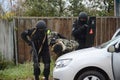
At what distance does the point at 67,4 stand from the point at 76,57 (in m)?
14.9

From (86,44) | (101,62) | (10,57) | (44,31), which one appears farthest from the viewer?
(10,57)

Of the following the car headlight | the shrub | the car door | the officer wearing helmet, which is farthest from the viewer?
the shrub

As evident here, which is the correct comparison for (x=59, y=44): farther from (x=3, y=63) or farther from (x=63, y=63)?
(x=3, y=63)

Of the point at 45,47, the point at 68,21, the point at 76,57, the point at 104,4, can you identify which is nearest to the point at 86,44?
the point at 45,47

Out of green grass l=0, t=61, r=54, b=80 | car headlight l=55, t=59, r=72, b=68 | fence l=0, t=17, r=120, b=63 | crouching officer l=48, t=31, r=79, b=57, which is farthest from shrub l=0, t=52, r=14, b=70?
car headlight l=55, t=59, r=72, b=68

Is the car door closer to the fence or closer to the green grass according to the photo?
the green grass

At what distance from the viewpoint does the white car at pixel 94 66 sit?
8914mm

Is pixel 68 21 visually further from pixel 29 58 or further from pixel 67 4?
pixel 67 4

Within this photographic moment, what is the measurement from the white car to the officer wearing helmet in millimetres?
2322

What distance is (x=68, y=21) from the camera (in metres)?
15.2

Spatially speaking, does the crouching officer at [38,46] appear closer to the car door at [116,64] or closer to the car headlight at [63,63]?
the car headlight at [63,63]

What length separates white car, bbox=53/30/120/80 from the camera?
8914 mm

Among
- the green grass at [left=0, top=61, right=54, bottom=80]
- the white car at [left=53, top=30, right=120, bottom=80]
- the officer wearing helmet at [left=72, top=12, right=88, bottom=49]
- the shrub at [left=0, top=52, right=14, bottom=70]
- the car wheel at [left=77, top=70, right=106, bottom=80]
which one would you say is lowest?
the green grass at [left=0, top=61, right=54, bottom=80]

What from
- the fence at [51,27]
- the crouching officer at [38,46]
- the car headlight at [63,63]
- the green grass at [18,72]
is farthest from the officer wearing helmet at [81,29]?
the fence at [51,27]
